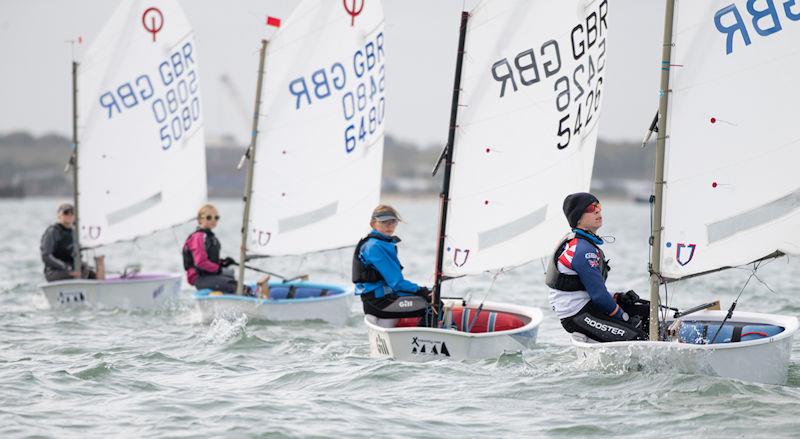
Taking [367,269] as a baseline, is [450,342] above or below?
below

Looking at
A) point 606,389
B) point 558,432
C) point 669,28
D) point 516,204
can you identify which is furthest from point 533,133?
point 558,432

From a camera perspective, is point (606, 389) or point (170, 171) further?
point (170, 171)

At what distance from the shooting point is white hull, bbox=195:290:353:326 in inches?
442

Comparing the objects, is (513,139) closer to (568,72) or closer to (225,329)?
(568,72)

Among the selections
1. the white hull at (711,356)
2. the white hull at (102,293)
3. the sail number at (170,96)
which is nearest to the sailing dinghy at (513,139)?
the white hull at (711,356)

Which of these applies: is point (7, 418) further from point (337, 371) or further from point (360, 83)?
point (360, 83)

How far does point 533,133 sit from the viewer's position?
930 centimetres

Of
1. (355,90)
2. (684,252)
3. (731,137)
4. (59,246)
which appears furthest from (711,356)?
(59,246)

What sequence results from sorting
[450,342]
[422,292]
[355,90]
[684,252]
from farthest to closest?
[355,90], [422,292], [450,342], [684,252]

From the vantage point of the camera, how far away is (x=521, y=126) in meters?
9.27

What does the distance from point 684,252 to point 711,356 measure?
79cm

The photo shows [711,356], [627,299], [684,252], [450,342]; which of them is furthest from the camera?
[450,342]

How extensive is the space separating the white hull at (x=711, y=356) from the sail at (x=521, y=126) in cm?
188

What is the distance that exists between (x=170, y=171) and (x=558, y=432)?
8630 mm
